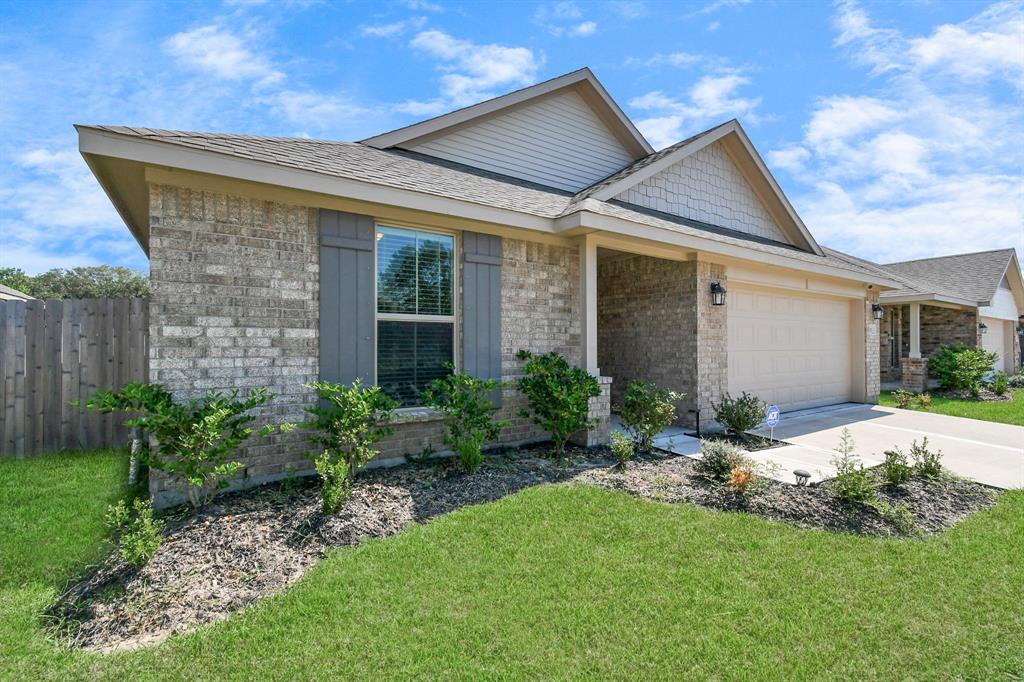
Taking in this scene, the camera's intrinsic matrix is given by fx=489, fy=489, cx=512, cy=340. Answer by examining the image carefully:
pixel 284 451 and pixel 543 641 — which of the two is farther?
pixel 284 451

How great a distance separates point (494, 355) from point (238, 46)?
5299mm

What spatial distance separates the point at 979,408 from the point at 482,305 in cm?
1178

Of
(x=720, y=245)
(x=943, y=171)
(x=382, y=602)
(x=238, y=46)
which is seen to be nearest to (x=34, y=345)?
(x=238, y=46)

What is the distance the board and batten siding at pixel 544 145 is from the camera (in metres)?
8.21

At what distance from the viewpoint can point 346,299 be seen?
5.15 m

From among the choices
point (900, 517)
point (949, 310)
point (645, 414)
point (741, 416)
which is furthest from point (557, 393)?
point (949, 310)

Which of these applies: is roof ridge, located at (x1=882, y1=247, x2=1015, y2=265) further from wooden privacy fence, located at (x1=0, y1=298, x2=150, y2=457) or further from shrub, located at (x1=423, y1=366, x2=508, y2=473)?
wooden privacy fence, located at (x1=0, y1=298, x2=150, y2=457)

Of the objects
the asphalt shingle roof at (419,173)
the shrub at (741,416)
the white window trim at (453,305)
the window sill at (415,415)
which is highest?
the asphalt shingle roof at (419,173)

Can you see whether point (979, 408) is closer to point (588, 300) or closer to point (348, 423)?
point (588, 300)

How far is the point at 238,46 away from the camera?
254 inches

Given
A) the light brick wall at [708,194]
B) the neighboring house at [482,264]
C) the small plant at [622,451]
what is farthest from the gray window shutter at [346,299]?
the light brick wall at [708,194]

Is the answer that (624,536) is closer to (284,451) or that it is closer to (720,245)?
(284,451)

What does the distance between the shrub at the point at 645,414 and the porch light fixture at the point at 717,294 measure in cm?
222

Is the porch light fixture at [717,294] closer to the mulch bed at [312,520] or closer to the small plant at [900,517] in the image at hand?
the mulch bed at [312,520]
